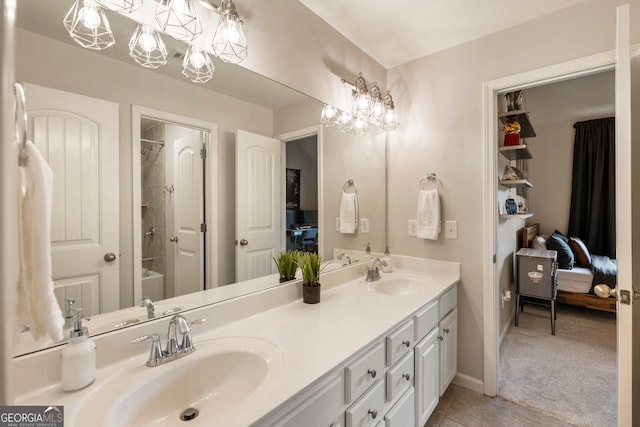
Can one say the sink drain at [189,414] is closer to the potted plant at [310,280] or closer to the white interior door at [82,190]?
the white interior door at [82,190]

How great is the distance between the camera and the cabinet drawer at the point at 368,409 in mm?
1033

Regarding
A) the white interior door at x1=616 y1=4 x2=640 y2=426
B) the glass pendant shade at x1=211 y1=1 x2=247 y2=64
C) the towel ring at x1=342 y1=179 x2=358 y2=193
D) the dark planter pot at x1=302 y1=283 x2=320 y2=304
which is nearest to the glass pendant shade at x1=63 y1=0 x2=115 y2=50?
the glass pendant shade at x1=211 y1=1 x2=247 y2=64

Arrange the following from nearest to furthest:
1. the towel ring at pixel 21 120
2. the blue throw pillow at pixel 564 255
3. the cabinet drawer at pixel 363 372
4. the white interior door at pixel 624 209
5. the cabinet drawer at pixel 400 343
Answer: the towel ring at pixel 21 120, the cabinet drawer at pixel 363 372, the white interior door at pixel 624 209, the cabinet drawer at pixel 400 343, the blue throw pillow at pixel 564 255

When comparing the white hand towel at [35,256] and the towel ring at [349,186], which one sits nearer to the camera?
the white hand towel at [35,256]

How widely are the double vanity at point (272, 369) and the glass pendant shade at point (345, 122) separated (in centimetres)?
113

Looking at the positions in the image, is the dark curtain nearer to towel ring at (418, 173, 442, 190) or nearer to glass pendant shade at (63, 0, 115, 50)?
towel ring at (418, 173, 442, 190)

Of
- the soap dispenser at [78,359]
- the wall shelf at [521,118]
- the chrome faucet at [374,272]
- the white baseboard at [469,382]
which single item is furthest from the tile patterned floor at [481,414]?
the wall shelf at [521,118]

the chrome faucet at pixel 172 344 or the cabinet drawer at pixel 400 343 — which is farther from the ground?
the chrome faucet at pixel 172 344

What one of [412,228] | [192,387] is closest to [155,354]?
[192,387]

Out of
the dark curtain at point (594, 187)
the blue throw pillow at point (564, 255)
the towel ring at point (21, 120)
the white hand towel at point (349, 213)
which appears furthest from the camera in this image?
the dark curtain at point (594, 187)

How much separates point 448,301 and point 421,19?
5.90 feet

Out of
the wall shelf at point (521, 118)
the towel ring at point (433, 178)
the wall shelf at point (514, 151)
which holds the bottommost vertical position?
the towel ring at point (433, 178)

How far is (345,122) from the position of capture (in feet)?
6.66

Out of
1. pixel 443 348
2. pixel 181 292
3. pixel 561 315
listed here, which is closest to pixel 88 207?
pixel 181 292
